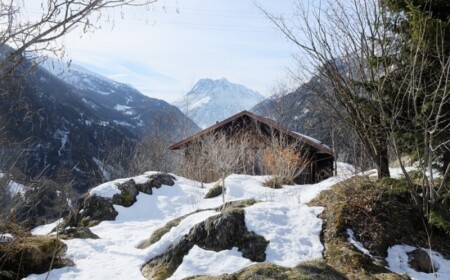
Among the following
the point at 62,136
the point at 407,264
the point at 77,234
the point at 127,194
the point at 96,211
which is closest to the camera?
the point at 407,264

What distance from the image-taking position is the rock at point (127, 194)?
39.8ft

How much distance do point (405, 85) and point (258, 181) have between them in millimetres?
8113

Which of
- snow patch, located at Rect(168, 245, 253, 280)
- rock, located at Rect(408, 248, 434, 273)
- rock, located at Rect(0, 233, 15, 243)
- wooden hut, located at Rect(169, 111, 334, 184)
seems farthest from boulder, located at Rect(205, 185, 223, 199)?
rock, located at Rect(408, 248, 434, 273)

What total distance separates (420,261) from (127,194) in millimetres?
8809

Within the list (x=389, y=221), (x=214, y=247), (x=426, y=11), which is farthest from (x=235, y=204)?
(x=426, y=11)

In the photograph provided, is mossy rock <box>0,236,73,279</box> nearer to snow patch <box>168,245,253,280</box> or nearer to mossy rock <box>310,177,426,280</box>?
snow patch <box>168,245,253,280</box>

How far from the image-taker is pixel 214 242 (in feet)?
21.7

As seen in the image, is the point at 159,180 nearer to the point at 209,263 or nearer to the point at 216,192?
the point at 216,192

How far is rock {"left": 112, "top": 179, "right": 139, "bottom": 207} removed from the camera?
12.1 meters

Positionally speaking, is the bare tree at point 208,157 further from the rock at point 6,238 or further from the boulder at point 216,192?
the rock at point 6,238

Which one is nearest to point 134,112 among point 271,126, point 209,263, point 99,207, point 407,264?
point 271,126

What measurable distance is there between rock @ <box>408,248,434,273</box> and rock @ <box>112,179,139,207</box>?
8.36 m

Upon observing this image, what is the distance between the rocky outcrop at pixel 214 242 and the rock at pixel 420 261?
219 centimetres

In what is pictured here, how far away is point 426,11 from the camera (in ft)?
21.5
